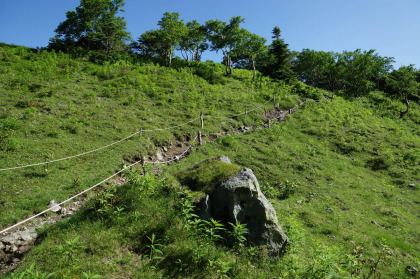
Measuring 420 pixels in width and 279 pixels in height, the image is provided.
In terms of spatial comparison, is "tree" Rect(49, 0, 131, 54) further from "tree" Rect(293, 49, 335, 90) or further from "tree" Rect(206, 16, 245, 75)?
"tree" Rect(293, 49, 335, 90)

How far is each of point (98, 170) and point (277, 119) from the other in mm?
20476

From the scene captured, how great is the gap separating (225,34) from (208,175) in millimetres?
34096

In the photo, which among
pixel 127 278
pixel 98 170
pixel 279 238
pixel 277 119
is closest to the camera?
pixel 127 278

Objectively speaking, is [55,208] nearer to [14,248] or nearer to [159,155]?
[14,248]

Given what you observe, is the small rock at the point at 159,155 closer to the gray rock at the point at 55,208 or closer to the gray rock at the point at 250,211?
the gray rock at the point at 55,208

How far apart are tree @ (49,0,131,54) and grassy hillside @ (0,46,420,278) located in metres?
6.70

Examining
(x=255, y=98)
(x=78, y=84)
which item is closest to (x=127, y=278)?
(x=78, y=84)

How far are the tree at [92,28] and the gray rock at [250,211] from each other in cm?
3294

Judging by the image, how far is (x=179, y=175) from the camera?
29.3ft

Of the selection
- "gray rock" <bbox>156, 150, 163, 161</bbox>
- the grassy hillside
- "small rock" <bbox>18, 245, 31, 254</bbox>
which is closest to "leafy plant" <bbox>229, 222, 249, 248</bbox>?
the grassy hillside

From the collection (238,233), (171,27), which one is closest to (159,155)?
(238,233)

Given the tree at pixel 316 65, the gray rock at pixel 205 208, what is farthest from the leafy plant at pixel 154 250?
the tree at pixel 316 65

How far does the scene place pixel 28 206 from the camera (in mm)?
8234

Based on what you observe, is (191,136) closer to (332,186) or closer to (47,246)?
(332,186)
